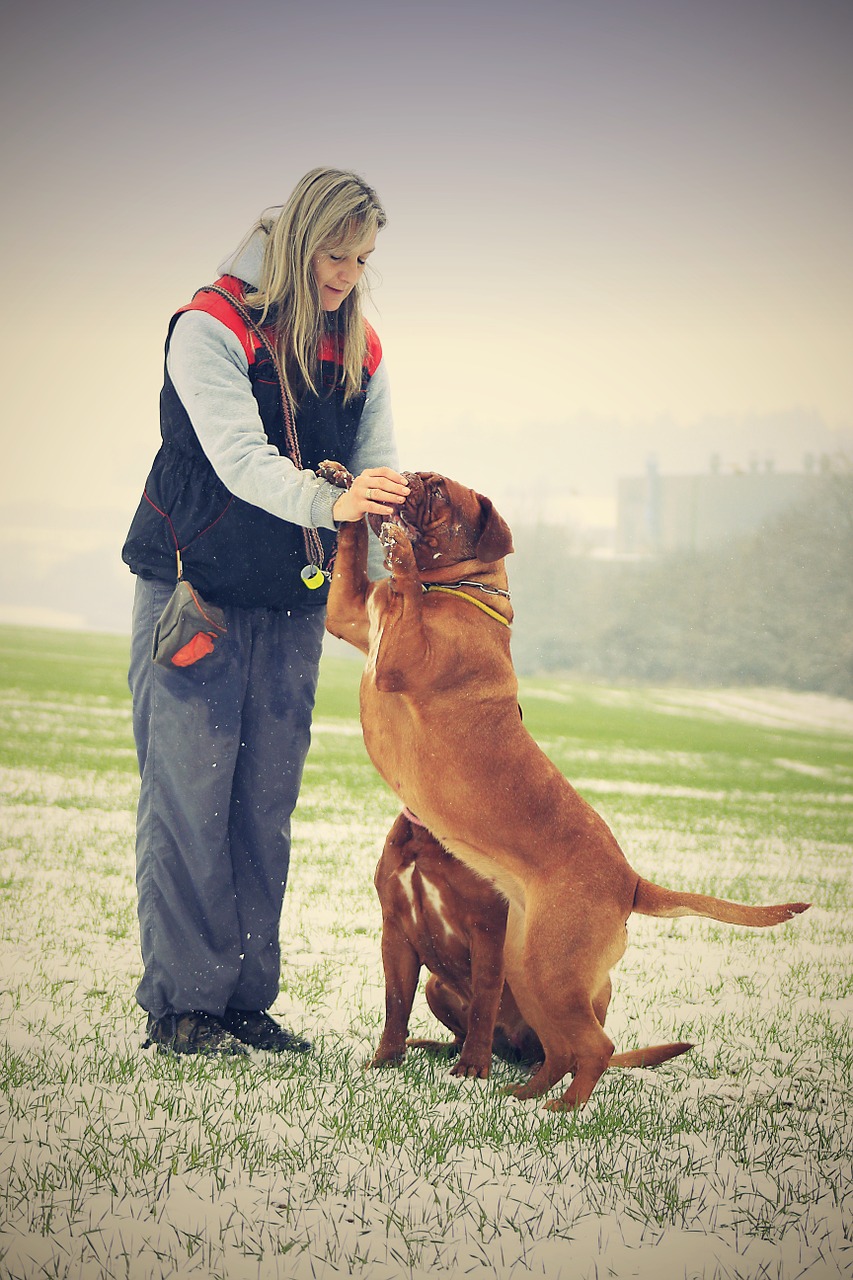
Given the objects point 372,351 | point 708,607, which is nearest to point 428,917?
point 372,351

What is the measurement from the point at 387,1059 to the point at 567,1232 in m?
0.74

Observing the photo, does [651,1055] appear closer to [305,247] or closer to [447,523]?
[447,523]

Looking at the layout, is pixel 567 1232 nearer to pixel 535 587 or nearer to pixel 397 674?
pixel 397 674

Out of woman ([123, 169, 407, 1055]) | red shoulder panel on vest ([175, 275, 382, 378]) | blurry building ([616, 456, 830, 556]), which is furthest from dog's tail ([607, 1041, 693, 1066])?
blurry building ([616, 456, 830, 556])

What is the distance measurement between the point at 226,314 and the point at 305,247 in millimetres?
250

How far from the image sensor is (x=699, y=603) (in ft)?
101

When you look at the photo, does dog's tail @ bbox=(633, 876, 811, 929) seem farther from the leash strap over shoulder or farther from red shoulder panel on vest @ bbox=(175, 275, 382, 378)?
red shoulder panel on vest @ bbox=(175, 275, 382, 378)

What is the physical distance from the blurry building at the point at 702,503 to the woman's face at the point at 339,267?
28817mm

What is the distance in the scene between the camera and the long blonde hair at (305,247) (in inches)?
102

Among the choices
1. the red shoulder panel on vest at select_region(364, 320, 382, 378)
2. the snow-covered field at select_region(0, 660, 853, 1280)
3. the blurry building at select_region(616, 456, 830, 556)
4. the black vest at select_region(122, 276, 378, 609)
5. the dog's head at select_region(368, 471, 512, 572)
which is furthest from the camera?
the blurry building at select_region(616, 456, 830, 556)

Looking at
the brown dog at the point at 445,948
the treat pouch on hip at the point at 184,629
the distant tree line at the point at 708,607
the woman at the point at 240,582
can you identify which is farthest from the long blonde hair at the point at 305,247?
the distant tree line at the point at 708,607

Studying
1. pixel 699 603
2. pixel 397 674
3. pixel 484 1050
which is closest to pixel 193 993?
pixel 484 1050

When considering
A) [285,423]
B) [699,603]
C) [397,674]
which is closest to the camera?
[397,674]

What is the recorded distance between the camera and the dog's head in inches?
95.8
